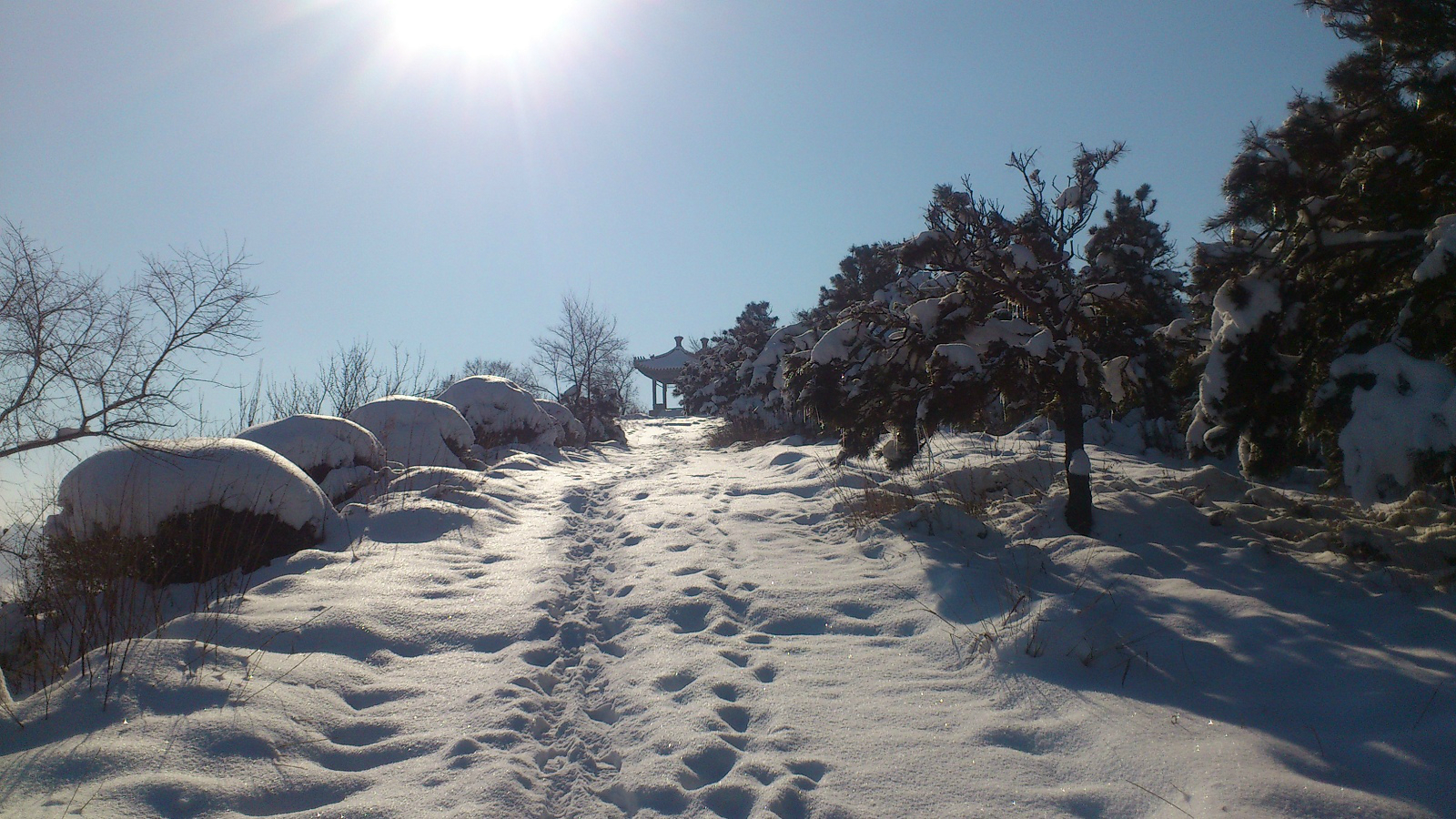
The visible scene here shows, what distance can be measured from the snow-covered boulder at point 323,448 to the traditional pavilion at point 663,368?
37.6m

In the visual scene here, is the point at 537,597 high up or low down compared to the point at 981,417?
down

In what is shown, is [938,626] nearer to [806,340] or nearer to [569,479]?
[806,340]

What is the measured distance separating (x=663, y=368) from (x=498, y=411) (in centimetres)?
3280

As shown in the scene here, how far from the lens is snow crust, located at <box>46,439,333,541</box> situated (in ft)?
17.2

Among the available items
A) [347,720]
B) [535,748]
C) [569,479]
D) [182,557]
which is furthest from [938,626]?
[569,479]

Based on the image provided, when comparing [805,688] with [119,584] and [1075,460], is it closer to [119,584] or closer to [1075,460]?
[1075,460]

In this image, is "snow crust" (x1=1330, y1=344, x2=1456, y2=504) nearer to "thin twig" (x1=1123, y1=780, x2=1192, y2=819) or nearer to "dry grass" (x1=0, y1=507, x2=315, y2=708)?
"thin twig" (x1=1123, y1=780, x2=1192, y2=819)

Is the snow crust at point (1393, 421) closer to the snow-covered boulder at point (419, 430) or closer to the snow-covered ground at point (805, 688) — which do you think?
the snow-covered ground at point (805, 688)

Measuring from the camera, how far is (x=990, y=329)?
543 cm

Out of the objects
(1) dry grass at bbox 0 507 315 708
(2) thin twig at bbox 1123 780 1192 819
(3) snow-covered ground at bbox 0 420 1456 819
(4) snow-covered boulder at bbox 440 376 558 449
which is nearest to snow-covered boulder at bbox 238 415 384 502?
(1) dry grass at bbox 0 507 315 708

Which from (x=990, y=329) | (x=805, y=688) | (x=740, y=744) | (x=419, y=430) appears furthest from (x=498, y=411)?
(x=740, y=744)

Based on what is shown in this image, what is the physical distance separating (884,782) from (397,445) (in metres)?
10.1

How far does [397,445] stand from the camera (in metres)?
10.9

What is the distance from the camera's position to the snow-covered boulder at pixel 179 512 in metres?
5.05
